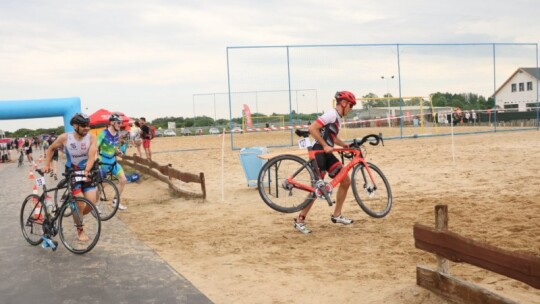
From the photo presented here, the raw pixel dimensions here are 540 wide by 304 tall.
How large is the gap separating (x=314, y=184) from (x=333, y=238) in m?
0.78

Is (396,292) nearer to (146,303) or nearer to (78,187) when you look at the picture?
(146,303)

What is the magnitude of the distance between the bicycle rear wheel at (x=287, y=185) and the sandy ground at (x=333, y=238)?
38cm

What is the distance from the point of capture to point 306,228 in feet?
24.9

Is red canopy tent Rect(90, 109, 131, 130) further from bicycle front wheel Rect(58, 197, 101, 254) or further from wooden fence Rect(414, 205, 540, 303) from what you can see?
wooden fence Rect(414, 205, 540, 303)

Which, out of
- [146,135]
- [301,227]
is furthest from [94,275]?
[146,135]

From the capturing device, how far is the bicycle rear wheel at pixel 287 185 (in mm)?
7531

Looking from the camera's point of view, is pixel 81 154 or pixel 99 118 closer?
pixel 81 154

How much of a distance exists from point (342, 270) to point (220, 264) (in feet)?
4.56

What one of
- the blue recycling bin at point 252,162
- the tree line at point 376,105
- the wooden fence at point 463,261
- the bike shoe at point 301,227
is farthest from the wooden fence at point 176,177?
the tree line at point 376,105

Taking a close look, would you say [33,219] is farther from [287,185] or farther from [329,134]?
[329,134]

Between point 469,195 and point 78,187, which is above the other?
point 78,187

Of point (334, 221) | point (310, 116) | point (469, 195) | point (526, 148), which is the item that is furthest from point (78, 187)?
point (310, 116)

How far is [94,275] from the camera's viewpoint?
580 cm

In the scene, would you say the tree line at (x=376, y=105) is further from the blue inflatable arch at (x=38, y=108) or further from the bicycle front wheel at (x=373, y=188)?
the bicycle front wheel at (x=373, y=188)
